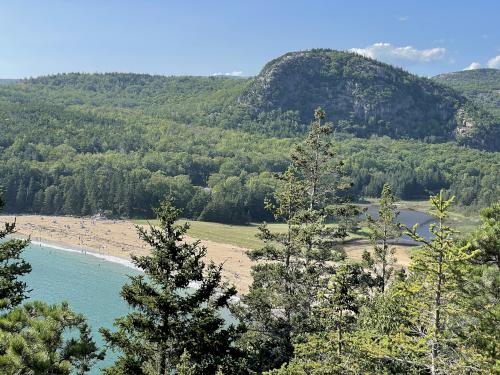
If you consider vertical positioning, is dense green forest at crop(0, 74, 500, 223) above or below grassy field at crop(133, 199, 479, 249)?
above

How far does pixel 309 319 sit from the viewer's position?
1772 centimetres

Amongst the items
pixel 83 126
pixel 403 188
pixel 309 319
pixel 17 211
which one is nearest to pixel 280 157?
pixel 403 188

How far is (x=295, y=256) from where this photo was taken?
21406 millimetres

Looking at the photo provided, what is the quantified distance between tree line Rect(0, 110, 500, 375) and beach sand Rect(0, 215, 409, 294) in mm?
43870

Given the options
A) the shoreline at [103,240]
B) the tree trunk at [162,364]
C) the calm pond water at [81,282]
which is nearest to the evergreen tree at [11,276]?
the tree trunk at [162,364]

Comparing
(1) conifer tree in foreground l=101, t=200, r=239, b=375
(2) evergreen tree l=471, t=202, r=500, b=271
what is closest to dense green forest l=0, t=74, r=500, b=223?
(2) evergreen tree l=471, t=202, r=500, b=271

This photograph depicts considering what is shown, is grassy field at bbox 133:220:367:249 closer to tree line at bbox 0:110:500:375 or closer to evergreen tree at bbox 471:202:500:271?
tree line at bbox 0:110:500:375

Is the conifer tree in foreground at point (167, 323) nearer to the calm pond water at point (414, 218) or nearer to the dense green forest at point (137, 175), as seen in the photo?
the dense green forest at point (137, 175)

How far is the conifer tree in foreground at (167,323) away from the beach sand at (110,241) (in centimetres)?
5066

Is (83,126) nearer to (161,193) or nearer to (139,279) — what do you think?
(161,193)

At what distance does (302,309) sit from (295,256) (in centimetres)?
296

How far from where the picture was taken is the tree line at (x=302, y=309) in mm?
9492

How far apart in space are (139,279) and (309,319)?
7.17 m

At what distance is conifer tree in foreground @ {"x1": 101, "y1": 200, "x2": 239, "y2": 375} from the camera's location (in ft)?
41.9
